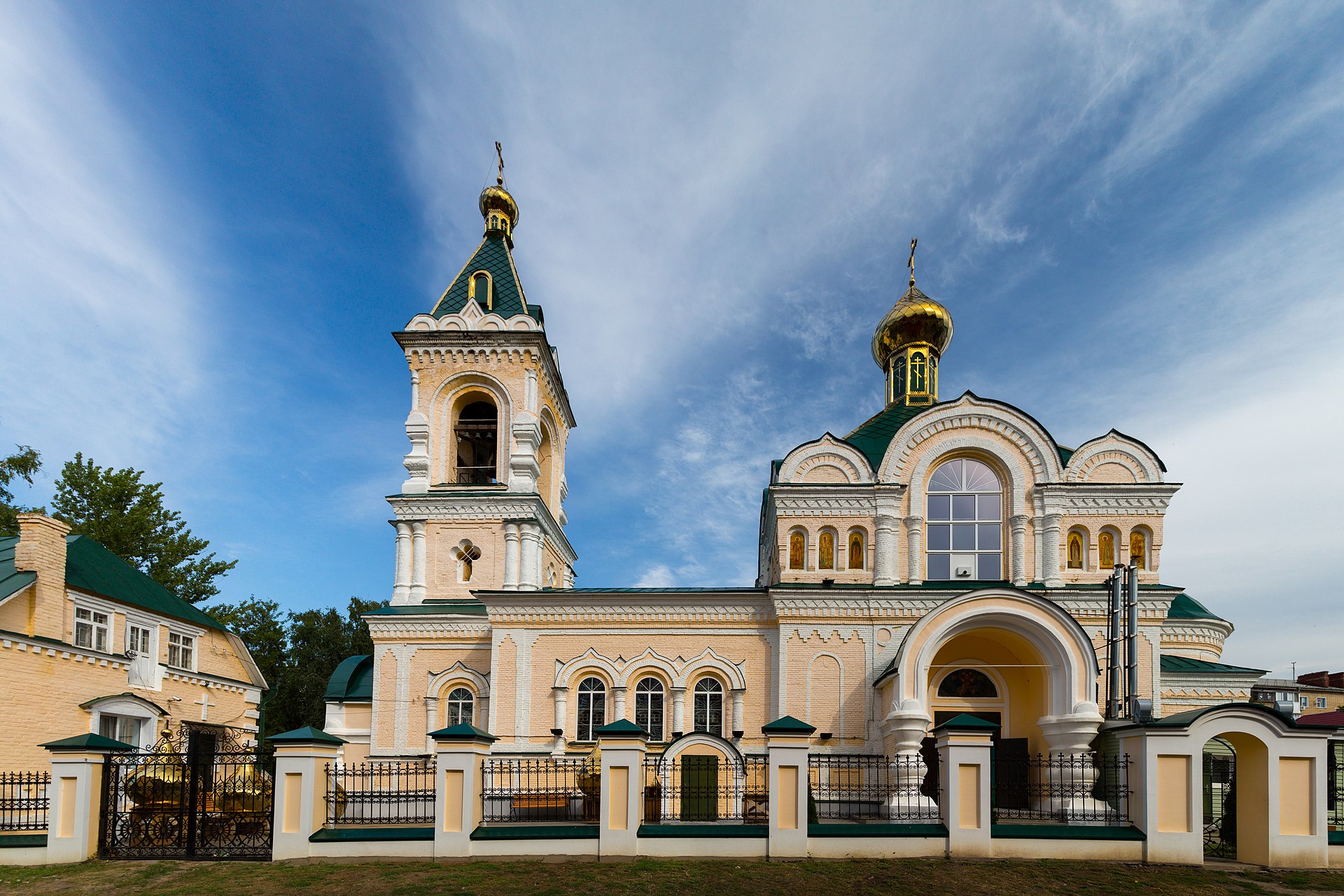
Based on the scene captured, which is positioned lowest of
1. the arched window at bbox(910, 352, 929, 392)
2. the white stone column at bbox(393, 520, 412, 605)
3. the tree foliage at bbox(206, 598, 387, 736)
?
the tree foliage at bbox(206, 598, 387, 736)

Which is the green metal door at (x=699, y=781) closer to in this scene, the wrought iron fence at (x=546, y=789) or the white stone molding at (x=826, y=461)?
the wrought iron fence at (x=546, y=789)

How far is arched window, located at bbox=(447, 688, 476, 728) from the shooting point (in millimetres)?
18984

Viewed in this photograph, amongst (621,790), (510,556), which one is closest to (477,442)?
(510,556)

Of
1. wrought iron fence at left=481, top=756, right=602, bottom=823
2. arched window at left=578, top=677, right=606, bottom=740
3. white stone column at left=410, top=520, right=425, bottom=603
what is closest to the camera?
wrought iron fence at left=481, top=756, right=602, bottom=823

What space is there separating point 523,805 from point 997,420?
13.1m

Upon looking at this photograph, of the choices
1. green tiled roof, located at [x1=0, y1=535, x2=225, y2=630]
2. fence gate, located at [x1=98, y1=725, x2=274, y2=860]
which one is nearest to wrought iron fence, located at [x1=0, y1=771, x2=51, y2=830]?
fence gate, located at [x1=98, y1=725, x2=274, y2=860]

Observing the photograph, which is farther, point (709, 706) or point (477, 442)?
point (477, 442)

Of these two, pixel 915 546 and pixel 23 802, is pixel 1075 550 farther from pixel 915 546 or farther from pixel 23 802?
pixel 23 802

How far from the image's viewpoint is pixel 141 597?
19094 mm

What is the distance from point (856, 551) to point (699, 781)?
255 inches

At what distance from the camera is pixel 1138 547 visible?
58.0 feet

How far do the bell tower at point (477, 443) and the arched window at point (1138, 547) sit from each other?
1357cm

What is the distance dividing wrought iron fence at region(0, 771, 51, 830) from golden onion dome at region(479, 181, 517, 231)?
1709cm

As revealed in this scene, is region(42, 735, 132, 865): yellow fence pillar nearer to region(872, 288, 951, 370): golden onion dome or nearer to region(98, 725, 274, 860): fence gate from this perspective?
Answer: region(98, 725, 274, 860): fence gate
